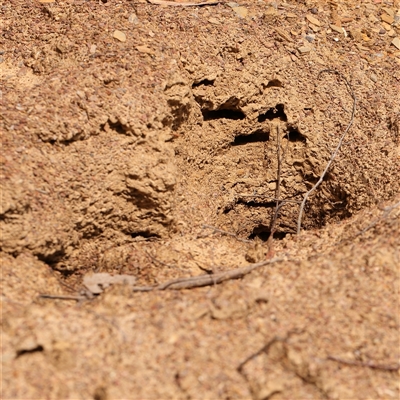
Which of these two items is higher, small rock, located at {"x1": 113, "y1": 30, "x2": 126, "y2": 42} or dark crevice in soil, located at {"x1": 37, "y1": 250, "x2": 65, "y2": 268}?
small rock, located at {"x1": 113, "y1": 30, "x2": 126, "y2": 42}

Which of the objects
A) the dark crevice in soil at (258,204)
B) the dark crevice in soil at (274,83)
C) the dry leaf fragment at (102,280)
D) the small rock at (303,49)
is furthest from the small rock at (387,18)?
the dry leaf fragment at (102,280)

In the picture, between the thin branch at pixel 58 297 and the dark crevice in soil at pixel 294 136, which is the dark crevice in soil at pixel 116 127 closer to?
the thin branch at pixel 58 297

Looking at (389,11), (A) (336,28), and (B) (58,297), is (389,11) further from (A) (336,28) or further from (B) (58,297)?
(B) (58,297)

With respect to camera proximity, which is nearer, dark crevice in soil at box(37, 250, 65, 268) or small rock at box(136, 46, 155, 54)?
dark crevice in soil at box(37, 250, 65, 268)

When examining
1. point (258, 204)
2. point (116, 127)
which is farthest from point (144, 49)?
point (258, 204)

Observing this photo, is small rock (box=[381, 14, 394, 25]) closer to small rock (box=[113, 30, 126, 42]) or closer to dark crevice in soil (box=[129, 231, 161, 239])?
small rock (box=[113, 30, 126, 42])

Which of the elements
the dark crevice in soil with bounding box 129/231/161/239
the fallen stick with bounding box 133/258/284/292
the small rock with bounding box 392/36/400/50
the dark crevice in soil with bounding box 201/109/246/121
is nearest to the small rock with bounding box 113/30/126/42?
the dark crevice in soil with bounding box 201/109/246/121
